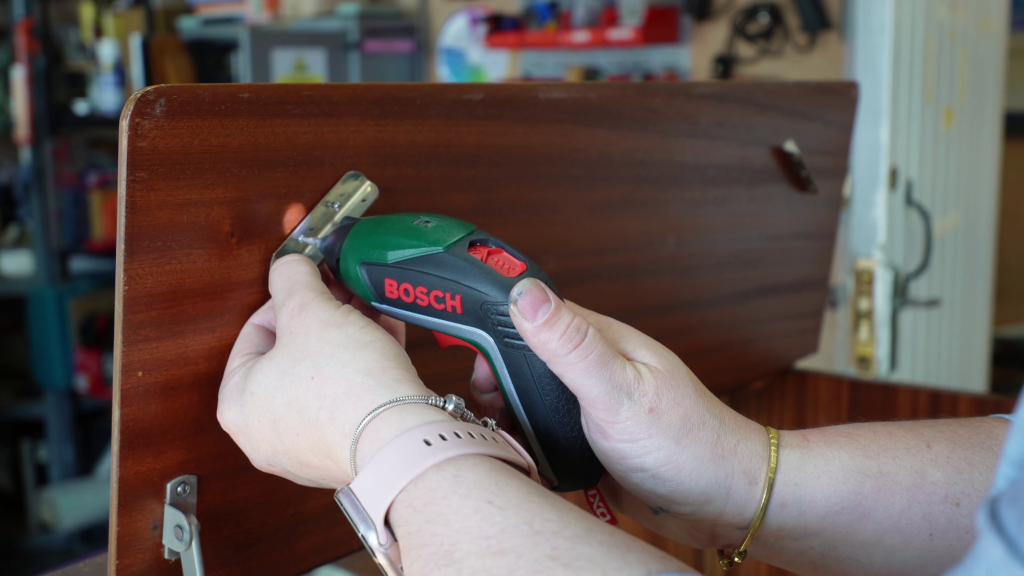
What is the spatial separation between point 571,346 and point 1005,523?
0.24m

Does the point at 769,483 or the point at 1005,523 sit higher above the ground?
the point at 1005,523

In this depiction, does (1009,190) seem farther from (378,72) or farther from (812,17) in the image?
(378,72)

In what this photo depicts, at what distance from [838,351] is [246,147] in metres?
1.45

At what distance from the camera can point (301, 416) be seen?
0.50m

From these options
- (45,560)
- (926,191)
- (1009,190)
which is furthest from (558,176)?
(1009,190)

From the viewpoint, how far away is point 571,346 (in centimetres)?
47

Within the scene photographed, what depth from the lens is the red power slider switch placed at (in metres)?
0.54

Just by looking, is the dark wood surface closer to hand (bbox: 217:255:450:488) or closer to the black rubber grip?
hand (bbox: 217:255:450:488)

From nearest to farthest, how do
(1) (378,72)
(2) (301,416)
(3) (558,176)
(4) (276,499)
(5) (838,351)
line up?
(2) (301,416) → (4) (276,499) → (3) (558,176) → (5) (838,351) → (1) (378,72)

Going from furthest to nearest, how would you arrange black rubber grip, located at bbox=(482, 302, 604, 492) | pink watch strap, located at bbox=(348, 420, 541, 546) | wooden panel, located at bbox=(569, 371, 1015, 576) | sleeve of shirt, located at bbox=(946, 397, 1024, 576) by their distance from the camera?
1. wooden panel, located at bbox=(569, 371, 1015, 576)
2. black rubber grip, located at bbox=(482, 302, 604, 492)
3. pink watch strap, located at bbox=(348, 420, 541, 546)
4. sleeve of shirt, located at bbox=(946, 397, 1024, 576)

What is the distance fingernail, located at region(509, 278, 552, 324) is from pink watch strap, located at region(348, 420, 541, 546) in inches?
3.2

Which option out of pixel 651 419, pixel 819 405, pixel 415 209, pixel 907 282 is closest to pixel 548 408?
pixel 651 419

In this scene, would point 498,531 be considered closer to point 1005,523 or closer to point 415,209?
point 1005,523

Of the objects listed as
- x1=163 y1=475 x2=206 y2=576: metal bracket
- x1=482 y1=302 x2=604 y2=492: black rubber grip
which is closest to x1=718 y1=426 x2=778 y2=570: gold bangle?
x1=482 y1=302 x2=604 y2=492: black rubber grip
